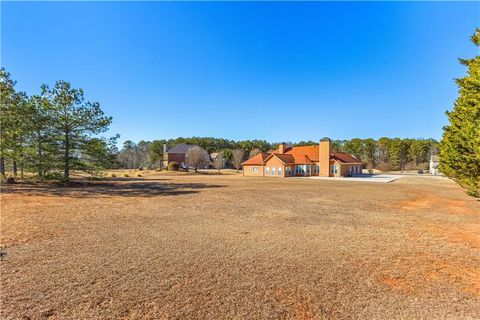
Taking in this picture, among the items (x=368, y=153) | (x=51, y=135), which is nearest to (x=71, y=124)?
(x=51, y=135)

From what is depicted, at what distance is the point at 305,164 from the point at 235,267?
3980cm

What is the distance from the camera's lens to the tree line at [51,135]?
18750 millimetres

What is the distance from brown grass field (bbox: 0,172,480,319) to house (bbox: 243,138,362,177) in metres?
32.2

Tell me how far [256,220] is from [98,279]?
637cm

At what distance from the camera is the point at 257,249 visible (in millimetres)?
6637

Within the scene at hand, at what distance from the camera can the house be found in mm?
42278

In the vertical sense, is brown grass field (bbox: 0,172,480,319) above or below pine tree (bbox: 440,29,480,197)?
below

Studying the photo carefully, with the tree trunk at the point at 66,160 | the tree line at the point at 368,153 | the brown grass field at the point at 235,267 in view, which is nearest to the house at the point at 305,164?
the tree line at the point at 368,153

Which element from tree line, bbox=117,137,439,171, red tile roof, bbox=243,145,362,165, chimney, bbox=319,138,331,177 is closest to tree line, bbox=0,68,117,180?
red tile roof, bbox=243,145,362,165

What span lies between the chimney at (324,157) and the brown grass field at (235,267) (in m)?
32.2

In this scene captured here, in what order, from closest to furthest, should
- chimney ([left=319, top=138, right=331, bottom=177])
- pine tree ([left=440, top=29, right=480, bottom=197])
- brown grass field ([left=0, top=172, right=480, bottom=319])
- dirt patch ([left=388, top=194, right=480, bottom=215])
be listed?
brown grass field ([left=0, top=172, right=480, bottom=319]) < pine tree ([left=440, top=29, right=480, bottom=197]) < dirt patch ([left=388, top=194, right=480, bottom=215]) < chimney ([left=319, top=138, right=331, bottom=177])

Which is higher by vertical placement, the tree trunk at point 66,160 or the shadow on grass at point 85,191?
the tree trunk at point 66,160

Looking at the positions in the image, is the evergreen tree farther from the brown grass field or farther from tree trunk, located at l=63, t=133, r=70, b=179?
the brown grass field

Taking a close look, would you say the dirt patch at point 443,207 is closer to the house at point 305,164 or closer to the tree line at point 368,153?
the house at point 305,164
